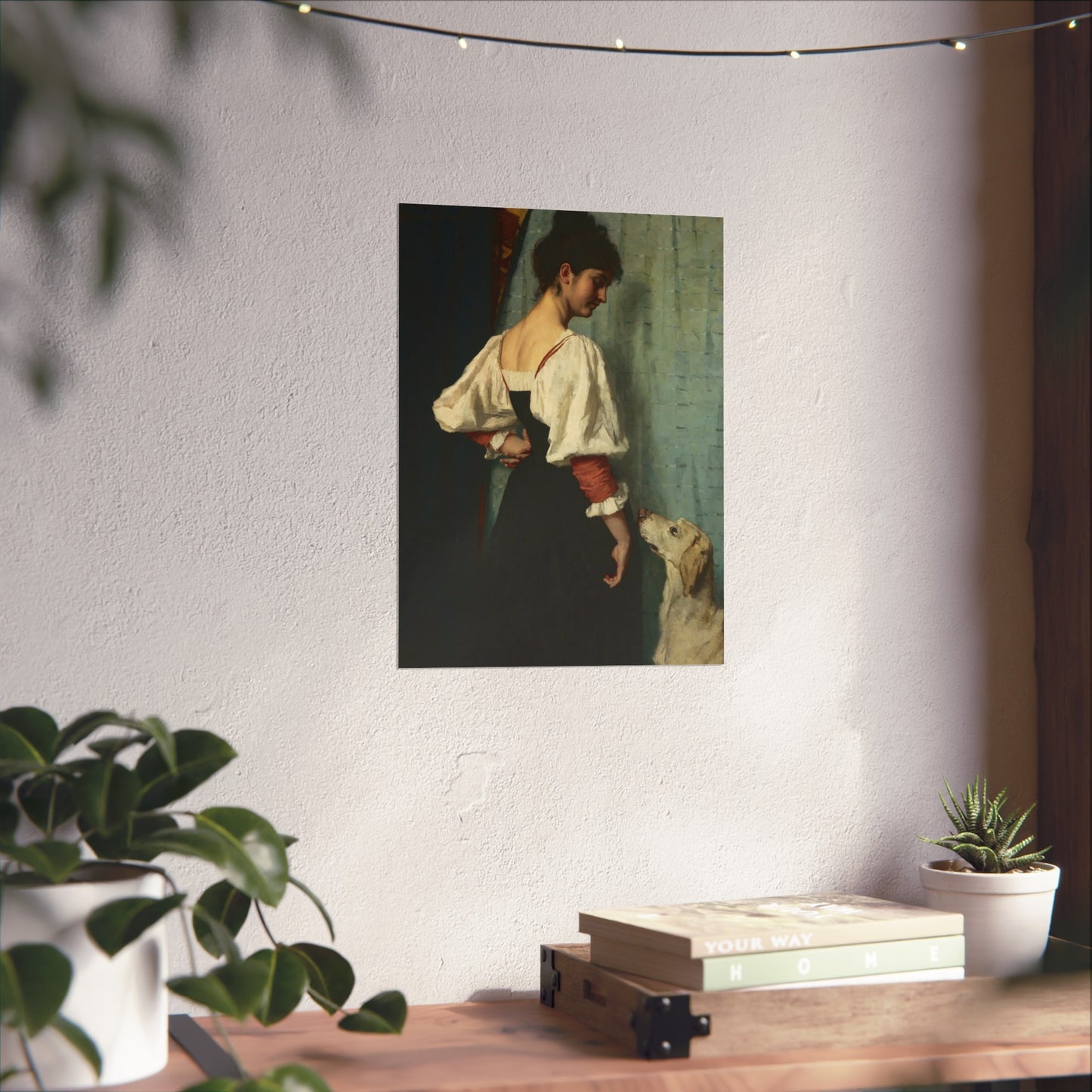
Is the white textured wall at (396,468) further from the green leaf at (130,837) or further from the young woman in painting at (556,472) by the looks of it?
the green leaf at (130,837)

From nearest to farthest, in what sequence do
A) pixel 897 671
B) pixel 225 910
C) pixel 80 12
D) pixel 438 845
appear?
pixel 80 12 → pixel 225 910 → pixel 438 845 → pixel 897 671

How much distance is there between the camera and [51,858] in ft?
2.97

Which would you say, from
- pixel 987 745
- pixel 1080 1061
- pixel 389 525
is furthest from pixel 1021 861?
pixel 389 525

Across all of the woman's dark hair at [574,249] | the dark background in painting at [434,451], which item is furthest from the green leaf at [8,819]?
the woman's dark hair at [574,249]

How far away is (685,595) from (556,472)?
22 cm

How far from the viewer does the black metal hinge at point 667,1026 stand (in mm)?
1120

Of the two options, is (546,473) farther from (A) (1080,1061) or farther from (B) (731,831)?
(A) (1080,1061)

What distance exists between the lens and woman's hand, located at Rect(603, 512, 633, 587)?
1472 millimetres

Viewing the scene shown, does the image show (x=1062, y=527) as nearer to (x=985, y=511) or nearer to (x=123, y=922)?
(x=985, y=511)

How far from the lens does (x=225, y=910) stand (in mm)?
1136

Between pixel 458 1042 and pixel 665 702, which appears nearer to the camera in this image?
pixel 458 1042

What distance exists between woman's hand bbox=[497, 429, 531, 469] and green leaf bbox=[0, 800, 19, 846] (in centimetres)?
67

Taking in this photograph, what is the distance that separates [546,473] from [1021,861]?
2.43 feet

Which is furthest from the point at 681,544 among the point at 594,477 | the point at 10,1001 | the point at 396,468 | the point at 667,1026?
the point at 10,1001
